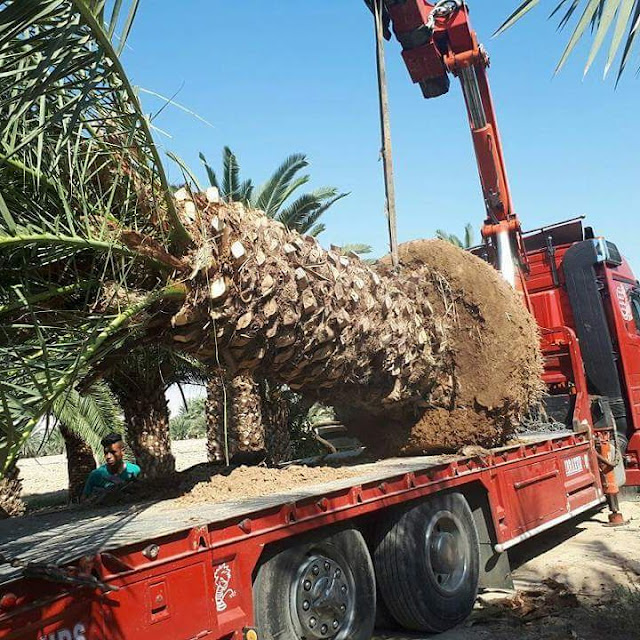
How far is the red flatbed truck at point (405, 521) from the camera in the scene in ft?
12.0

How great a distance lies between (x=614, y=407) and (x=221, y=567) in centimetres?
796

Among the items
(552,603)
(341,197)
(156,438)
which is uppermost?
(341,197)

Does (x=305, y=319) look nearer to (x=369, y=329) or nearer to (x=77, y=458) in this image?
(x=369, y=329)

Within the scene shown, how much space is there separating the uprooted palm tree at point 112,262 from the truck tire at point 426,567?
4.60 feet

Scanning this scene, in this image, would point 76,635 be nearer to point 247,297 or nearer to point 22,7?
point 247,297

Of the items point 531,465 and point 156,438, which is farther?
point 156,438

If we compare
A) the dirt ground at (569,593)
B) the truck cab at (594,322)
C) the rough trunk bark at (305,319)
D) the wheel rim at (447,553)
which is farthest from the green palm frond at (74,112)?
the truck cab at (594,322)

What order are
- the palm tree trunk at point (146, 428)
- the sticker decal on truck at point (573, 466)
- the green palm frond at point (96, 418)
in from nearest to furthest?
the sticker decal on truck at point (573, 466) < the palm tree trunk at point (146, 428) < the green palm frond at point (96, 418)

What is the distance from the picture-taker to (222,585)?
13.9 ft

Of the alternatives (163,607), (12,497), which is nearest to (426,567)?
(163,607)

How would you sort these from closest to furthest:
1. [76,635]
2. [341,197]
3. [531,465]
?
[76,635] < [531,465] < [341,197]

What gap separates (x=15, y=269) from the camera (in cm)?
410

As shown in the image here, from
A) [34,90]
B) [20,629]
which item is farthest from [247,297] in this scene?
[20,629]

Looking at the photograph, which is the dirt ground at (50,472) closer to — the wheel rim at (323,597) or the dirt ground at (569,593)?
the dirt ground at (569,593)
